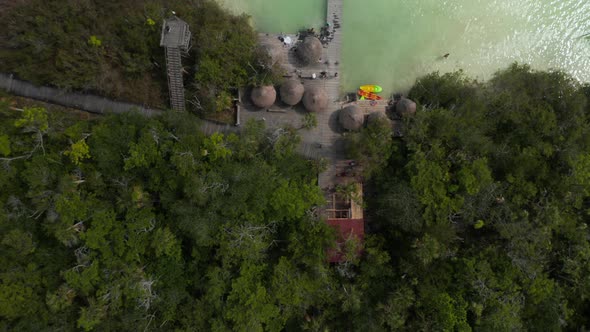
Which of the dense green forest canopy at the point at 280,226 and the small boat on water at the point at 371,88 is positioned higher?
the small boat on water at the point at 371,88

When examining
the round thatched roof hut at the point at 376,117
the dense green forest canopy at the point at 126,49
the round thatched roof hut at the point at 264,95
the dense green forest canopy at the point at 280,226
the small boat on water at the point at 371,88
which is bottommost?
the dense green forest canopy at the point at 280,226

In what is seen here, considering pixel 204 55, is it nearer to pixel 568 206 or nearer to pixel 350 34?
pixel 350 34

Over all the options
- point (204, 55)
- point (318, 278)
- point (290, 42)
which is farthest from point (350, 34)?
point (318, 278)

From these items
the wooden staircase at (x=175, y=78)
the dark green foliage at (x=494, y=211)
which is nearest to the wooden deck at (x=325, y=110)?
the dark green foliage at (x=494, y=211)

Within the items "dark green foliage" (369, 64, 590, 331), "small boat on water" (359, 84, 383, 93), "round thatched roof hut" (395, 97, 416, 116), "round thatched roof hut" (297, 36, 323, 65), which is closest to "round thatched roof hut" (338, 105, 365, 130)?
"small boat on water" (359, 84, 383, 93)

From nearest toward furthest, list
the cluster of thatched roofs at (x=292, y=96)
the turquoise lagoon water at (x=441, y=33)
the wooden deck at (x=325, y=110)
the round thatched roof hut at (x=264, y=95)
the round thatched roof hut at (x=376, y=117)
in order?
1. the round thatched roof hut at (x=376, y=117)
2. the round thatched roof hut at (x=264, y=95)
3. the cluster of thatched roofs at (x=292, y=96)
4. the wooden deck at (x=325, y=110)
5. the turquoise lagoon water at (x=441, y=33)

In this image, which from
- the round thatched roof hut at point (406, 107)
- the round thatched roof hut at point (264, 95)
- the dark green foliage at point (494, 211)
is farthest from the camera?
the round thatched roof hut at point (406, 107)

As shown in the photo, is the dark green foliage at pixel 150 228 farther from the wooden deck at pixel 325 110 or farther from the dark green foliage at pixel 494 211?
the dark green foliage at pixel 494 211

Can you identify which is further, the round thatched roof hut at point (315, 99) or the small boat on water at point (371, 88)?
the small boat on water at point (371, 88)
